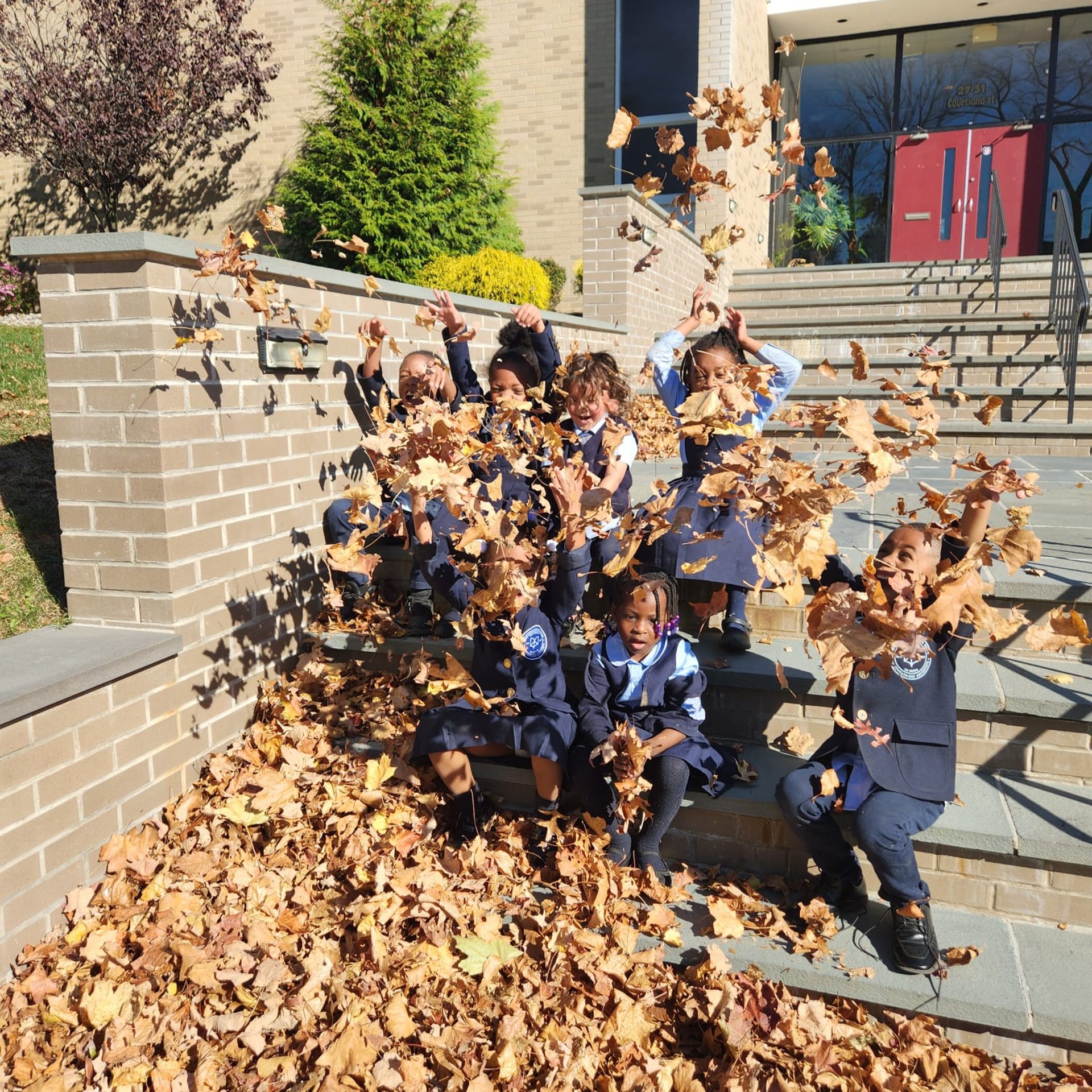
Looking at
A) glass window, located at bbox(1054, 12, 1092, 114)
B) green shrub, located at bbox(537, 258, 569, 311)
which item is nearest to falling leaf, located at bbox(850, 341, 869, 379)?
green shrub, located at bbox(537, 258, 569, 311)

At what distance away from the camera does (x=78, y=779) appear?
9.17ft

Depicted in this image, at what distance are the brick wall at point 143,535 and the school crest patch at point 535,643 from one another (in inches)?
49.1

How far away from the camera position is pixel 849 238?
14336mm

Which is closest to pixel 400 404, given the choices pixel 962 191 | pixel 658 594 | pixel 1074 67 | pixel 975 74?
pixel 658 594

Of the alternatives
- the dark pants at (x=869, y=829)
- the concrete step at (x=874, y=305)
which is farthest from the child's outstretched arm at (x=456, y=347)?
the concrete step at (x=874, y=305)

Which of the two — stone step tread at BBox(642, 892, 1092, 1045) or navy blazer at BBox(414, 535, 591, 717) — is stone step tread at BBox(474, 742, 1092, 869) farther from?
navy blazer at BBox(414, 535, 591, 717)

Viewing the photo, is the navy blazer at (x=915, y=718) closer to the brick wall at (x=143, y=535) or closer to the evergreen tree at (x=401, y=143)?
the brick wall at (x=143, y=535)

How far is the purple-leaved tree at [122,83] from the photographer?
1252 centimetres

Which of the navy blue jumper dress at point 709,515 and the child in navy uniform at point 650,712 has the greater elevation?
the navy blue jumper dress at point 709,515

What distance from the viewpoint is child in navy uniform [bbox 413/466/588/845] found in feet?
9.71

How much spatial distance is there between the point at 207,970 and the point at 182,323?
2119 millimetres

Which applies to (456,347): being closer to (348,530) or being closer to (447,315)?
(447,315)

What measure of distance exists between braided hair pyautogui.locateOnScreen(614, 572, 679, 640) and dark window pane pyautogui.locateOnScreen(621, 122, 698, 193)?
10559 mm

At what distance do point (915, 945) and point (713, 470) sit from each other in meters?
1.72
